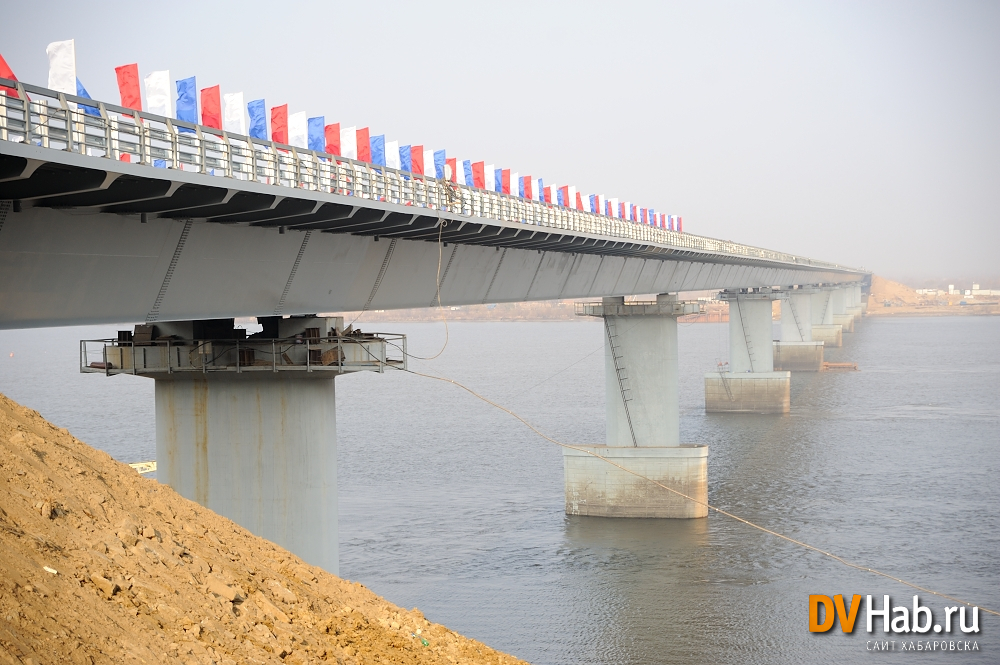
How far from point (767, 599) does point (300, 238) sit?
65.4 feet

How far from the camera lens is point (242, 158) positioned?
2078cm

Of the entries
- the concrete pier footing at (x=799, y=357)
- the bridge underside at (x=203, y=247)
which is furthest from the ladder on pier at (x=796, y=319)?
the bridge underside at (x=203, y=247)

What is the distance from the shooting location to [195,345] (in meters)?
22.9

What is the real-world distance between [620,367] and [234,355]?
27806 mm

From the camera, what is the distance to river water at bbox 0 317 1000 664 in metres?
30.6

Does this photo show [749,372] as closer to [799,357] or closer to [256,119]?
[799,357]

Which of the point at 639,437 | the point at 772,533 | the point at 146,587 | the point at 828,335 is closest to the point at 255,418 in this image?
the point at 146,587

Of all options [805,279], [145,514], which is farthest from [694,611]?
[805,279]

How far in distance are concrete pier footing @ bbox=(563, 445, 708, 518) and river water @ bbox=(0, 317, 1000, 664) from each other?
2.28 ft

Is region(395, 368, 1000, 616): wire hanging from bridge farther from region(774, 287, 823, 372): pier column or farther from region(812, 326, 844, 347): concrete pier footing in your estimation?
region(812, 326, 844, 347): concrete pier footing

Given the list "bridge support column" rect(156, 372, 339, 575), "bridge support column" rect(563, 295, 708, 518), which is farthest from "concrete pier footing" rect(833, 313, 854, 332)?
"bridge support column" rect(156, 372, 339, 575)

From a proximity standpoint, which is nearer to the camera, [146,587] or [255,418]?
[146,587]

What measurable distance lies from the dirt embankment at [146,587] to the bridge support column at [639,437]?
100 ft

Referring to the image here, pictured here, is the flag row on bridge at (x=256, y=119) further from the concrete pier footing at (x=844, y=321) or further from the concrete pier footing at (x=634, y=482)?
the concrete pier footing at (x=844, y=321)
